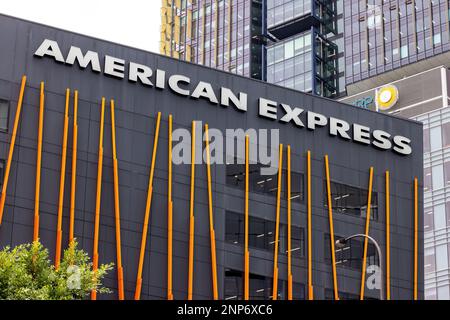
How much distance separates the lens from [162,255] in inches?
2174

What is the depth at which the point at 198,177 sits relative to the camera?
57.8 metres

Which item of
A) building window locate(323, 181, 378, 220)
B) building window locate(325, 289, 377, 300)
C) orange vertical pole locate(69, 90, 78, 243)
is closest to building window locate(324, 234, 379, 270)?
building window locate(325, 289, 377, 300)

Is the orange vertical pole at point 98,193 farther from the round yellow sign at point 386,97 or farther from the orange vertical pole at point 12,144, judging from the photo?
the round yellow sign at point 386,97

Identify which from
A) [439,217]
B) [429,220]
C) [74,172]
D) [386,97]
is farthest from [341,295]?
[386,97]

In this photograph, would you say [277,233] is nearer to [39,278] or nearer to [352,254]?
[352,254]

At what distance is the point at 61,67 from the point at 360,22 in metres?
112

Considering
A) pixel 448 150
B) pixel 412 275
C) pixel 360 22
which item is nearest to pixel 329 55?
pixel 360 22

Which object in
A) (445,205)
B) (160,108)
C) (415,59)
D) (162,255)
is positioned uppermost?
(415,59)

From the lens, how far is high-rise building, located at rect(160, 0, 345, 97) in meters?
174

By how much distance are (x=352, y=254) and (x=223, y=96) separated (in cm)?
1254

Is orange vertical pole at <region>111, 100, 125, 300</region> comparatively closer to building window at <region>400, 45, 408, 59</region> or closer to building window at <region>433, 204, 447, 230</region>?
building window at <region>433, 204, 447, 230</region>

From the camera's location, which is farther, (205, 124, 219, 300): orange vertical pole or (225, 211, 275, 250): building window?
(225, 211, 275, 250): building window

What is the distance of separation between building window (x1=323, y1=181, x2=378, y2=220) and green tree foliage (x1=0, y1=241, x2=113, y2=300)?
95.1 feet

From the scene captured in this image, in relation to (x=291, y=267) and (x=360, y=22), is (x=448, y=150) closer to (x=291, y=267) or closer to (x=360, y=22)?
(x=360, y=22)
